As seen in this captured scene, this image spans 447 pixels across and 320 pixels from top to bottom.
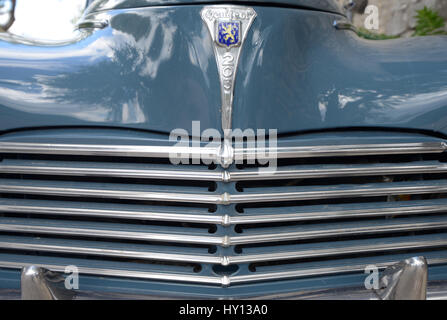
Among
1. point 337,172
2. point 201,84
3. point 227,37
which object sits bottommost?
point 337,172

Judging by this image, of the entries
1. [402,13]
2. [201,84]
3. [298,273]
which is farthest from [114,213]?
[402,13]

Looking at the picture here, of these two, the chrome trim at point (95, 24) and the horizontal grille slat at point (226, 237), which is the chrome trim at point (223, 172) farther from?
the chrome trim at point (95, 24)

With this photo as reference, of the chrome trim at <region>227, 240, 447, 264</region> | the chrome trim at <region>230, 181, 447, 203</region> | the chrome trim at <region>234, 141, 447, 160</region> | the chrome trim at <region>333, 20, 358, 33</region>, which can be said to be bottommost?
the chrome trim at <region>227, 240, 447, 264</region>

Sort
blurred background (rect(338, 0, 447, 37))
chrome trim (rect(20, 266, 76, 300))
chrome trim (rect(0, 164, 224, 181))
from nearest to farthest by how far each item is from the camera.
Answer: chrome trim (rect(20, 266, 76, 300)), chrome trim (rect(0, 164, 224, 181)), blurred background (rect(338, 0, 447, 37))

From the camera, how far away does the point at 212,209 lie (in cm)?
127

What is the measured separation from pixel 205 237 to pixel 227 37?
0.70 metres

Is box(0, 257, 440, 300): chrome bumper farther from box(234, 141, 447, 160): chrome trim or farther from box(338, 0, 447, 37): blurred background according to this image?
box(338, 0, 447, 37): blurred background

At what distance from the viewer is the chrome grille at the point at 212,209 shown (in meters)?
1.21

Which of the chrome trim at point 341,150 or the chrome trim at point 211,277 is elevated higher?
the chrome trim at point 341,150

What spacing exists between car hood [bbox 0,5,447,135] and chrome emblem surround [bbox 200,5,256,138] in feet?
0.07

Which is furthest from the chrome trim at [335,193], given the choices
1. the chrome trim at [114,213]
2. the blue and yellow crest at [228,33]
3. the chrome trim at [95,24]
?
the chrome trim at [95,24]

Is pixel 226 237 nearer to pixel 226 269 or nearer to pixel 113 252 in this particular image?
pixel 226 269

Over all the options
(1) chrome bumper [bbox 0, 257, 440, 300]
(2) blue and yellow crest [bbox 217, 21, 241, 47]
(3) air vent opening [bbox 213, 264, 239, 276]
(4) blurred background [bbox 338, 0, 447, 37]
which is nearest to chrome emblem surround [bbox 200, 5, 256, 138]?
(2) blue and yellow crest [bbox 217, 21, 241, 47]

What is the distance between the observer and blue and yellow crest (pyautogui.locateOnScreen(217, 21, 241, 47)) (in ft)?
4.22
